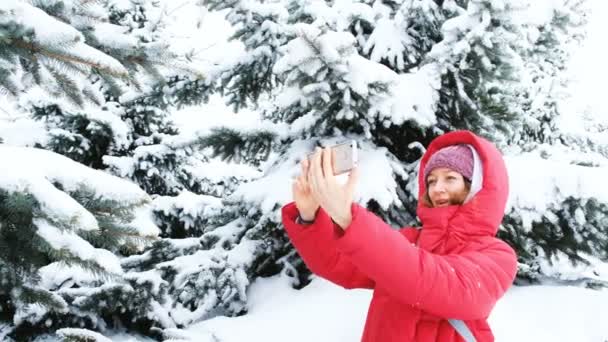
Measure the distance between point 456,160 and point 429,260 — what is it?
74 centimetres

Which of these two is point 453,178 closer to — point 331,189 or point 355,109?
point 331,189

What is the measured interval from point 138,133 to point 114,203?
8.32 m

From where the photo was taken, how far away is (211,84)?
5613mm

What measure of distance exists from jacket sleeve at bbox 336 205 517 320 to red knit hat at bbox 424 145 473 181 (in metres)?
0.53

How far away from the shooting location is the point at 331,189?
136 centimetres

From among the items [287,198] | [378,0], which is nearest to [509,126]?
[378,0]

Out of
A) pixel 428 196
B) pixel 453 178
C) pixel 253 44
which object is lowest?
pixel 253 44

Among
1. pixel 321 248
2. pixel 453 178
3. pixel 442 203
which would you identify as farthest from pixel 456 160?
pixel 321 248

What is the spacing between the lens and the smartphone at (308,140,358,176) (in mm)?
1378

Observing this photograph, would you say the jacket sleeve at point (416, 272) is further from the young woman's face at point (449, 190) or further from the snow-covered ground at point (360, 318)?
the snow-covered ground at point (360, 318)

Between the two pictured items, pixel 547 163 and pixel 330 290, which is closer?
pixel 547 163

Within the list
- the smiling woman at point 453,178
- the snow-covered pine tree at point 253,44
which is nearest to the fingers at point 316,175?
the smiling woman at point 453,178

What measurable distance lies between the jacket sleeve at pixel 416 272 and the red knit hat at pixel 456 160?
533mm

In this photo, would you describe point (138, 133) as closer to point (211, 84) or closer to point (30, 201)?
point (211, 84)
